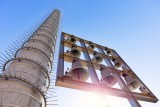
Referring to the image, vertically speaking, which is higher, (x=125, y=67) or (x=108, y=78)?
(x=125, y=67)

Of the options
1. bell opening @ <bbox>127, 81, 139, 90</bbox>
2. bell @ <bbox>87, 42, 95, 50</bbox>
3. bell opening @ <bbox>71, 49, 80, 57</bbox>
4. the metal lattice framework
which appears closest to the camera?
the metal lattice framework

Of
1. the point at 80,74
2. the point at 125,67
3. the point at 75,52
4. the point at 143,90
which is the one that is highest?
the point at 75,52

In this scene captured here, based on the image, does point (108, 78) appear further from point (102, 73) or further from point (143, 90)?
point (143, 90)

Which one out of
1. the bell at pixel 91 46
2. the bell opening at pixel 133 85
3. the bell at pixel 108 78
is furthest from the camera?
the bell at pixel 91 46

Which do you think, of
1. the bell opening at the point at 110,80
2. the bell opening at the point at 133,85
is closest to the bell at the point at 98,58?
the bell opening at the point at 110,80

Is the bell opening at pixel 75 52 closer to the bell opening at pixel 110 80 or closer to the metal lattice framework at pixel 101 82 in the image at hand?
the metal lattice framework at pixel 101 82

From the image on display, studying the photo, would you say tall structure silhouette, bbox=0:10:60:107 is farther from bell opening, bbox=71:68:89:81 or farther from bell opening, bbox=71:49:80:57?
bell opening, bbox=71:49:80:57

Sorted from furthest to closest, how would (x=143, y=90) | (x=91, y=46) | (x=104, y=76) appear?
(x=91, y=46) → (x=104, y=76) → (x=143, y=90)

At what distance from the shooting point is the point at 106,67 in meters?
7.87

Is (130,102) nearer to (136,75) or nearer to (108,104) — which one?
(108,104)

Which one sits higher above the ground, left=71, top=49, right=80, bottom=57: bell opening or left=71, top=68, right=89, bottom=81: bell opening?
left=71, top=49, right=80, bottom=57: bell opening

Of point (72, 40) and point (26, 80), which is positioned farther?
point (72, 40)

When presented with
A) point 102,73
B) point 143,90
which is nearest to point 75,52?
point 102,73

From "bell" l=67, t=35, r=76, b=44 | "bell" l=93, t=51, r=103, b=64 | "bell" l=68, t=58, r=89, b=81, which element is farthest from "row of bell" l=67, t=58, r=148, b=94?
"bell" l=67, t=35, r=76, b=44
